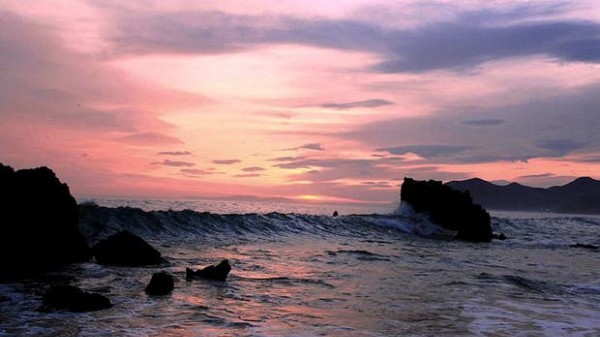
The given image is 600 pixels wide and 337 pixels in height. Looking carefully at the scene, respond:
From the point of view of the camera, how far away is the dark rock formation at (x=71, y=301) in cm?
1198

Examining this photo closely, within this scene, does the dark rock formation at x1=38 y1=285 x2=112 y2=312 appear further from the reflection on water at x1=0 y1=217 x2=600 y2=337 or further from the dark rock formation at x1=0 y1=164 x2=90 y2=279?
the dark rock formation at x1=0 y1=164 x2=90 y2=279

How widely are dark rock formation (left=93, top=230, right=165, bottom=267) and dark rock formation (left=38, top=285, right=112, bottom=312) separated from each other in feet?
23.8

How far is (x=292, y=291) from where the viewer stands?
53.1 feet

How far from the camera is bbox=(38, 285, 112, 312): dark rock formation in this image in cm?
1198

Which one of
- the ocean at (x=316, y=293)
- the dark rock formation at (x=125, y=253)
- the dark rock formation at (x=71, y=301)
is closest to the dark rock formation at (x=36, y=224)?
the dark rock formation at (x=125, y=253)

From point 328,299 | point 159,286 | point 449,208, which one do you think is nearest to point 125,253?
point 159,286

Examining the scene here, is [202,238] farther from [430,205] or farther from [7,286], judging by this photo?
[430,205]

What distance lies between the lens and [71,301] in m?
12.1

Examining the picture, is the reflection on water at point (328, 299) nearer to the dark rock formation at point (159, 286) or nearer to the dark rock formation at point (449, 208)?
the dark rock formation at point (159, 286)

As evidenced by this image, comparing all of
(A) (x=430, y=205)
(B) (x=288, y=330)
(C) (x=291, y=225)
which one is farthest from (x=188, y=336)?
(A) (x=430, y=205)

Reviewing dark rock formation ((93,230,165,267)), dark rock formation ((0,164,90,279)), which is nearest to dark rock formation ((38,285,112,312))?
dark rock formation ((0,164,90,279))

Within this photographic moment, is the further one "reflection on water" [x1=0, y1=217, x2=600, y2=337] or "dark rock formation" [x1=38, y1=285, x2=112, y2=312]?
"dark rock formation" [x1=38, y1=285, x2=112, y2=312]

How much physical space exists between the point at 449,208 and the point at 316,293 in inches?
1599

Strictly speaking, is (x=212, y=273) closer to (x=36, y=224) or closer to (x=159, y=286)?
(x=159, y=286)
